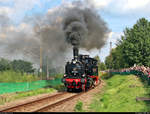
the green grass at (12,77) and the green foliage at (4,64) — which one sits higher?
the green foliage at (4,64)

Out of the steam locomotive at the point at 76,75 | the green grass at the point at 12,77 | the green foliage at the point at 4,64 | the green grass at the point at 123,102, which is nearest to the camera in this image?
the green grass at the point at 123,102

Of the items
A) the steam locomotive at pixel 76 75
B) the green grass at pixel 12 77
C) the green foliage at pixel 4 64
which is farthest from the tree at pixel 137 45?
the green foliage at pixel 4 64

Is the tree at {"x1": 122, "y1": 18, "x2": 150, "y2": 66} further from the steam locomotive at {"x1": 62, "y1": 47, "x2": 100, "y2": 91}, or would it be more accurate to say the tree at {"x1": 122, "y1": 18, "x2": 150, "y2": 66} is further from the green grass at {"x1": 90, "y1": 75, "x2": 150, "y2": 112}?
the green grass at {"x1": 90, "y1": 75, "x2": 150, "y2": 112}

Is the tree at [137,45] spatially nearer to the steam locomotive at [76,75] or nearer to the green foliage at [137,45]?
the green foliage at [137,45]

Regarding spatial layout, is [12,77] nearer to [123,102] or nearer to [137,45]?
[123,102]

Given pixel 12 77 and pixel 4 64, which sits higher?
pixel 4 64

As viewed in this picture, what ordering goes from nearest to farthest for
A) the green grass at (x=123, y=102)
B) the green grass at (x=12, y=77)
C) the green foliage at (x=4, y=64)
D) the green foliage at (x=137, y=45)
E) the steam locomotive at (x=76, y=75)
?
1. the green grass at (x=123, y=102)
2. the steam locomotive at (x=76, y=75)
3. the green grass at (x=12, y=77)
4. the green foliage at (x=137, y=45)
5. the green foliage at (x=4, y=64)

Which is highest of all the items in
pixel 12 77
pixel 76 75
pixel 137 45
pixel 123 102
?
pixel 137 45

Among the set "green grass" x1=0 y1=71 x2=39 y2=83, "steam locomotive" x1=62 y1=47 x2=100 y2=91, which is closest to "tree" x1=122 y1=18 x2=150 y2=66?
"green grass" x1=0 y1=71 x2=39 y2=83

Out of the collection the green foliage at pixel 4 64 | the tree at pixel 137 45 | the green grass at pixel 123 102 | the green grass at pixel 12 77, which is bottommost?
the green grass at pixel 123 102

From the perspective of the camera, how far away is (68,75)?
1850 cm

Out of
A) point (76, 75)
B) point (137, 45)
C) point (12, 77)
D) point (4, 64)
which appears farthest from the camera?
point (4, 64)

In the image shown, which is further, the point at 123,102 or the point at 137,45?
the point at 137,45

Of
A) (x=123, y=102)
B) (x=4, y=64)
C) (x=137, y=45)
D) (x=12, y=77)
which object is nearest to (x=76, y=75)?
(x=123, y=102)
